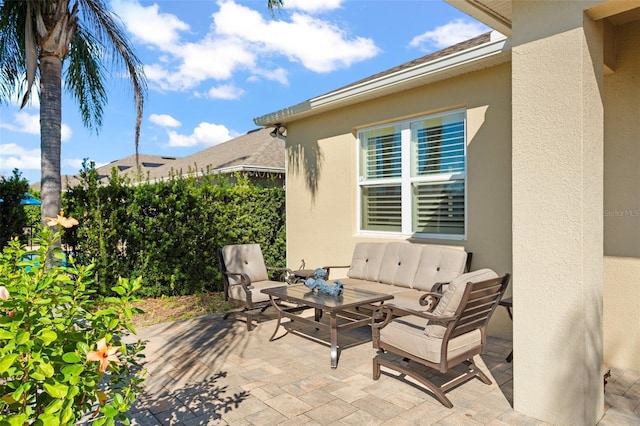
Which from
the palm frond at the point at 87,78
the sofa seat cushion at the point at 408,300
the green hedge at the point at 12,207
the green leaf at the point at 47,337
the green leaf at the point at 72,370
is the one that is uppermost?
the palm frond at the point at 87,78

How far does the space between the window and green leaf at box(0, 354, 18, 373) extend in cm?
553

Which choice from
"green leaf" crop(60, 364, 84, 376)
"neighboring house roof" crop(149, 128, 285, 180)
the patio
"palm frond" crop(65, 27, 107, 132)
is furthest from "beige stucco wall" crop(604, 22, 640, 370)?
"palm frond" crop(65, 27, 107, 132)

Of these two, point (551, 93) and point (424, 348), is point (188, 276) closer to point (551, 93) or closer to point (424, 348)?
point (424, 348)

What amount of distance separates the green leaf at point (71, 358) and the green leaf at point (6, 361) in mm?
190

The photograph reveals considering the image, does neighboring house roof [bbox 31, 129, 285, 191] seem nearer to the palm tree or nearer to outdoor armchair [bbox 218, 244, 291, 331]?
the palm tree

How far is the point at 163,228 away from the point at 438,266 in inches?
209

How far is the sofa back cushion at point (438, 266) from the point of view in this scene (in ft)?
18.2

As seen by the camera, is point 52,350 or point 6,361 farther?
point 52,350

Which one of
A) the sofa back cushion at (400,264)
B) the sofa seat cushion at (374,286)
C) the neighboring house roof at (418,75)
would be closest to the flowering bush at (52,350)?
the sofa seat cushion at (374,286)

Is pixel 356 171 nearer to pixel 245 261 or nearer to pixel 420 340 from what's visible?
pixel 245 261

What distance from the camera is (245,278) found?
20.3 ft

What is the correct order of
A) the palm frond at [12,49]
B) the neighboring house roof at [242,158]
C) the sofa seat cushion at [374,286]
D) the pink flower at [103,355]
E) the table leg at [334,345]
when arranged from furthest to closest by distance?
1. the neighboring house roof at [242,158]
2. the palm frond at [12,49]
3. the sofa seat cushion at [374,286]
4. the table leg at [334,345]
5. the pink flower at [103,355]

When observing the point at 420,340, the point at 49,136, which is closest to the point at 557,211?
the point at 420,340

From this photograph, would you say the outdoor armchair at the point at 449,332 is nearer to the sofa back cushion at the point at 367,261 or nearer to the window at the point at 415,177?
the window at the point at 415,177
